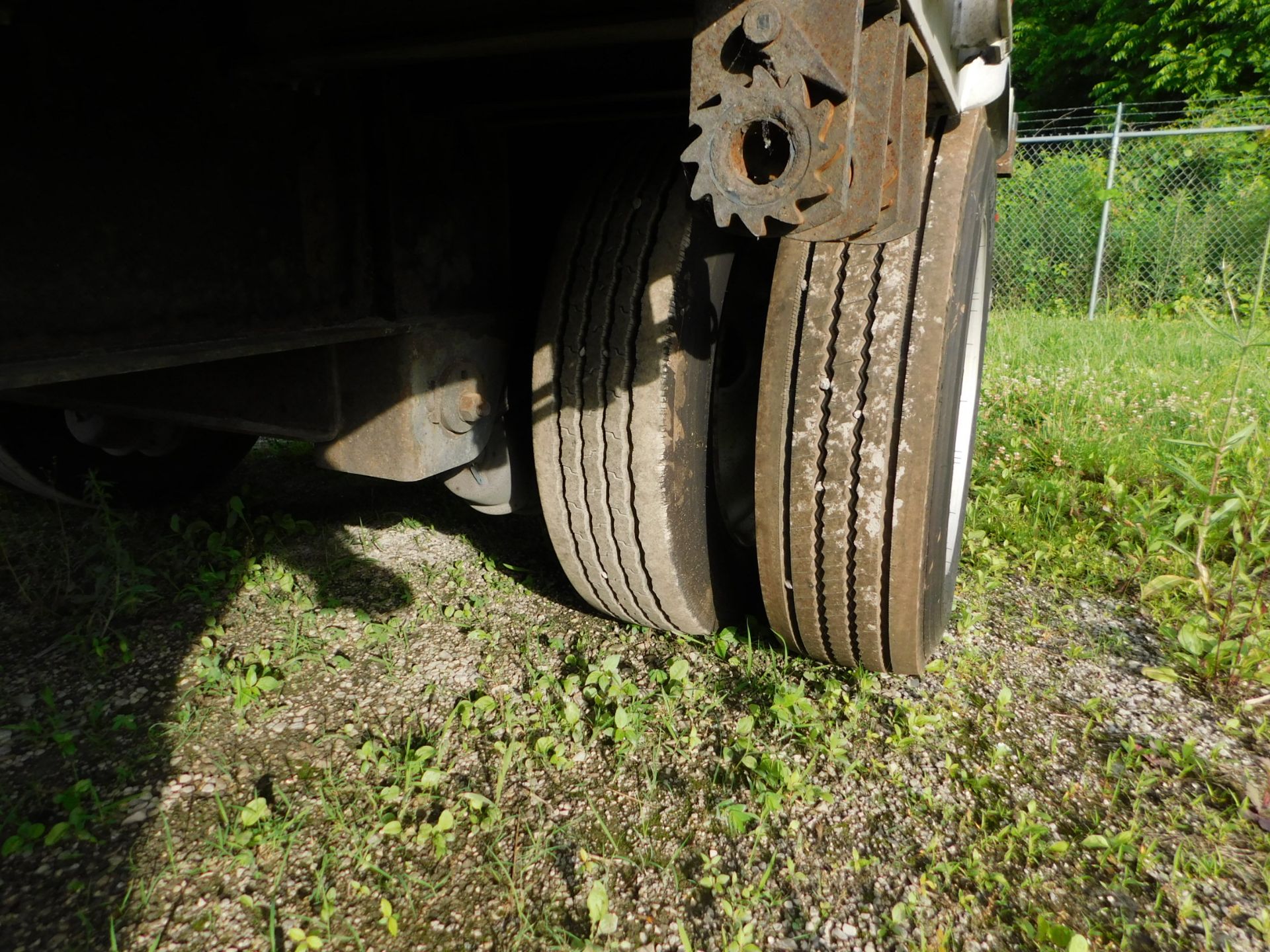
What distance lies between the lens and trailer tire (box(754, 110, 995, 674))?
58.4 inches

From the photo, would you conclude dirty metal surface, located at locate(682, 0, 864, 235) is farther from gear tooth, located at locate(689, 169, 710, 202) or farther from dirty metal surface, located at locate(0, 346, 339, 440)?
dirty metal surface, located at locate(0, 346, 339, 440)

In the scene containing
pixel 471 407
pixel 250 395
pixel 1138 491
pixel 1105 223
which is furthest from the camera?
pixel 1105 223

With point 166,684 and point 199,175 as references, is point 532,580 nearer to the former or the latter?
point 166,684

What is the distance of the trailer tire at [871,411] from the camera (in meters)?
1.48

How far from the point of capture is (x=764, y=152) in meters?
0.94

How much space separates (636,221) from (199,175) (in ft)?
2.50

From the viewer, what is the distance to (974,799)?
158 cm

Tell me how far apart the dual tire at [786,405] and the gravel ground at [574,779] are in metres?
0.24

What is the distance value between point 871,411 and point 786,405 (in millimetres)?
155

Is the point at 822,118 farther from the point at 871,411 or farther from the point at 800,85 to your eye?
the point at 871,411

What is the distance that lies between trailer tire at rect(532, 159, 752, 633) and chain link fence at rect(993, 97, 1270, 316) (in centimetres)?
802

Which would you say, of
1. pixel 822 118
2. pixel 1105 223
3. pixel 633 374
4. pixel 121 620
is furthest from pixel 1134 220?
pixel 121 620

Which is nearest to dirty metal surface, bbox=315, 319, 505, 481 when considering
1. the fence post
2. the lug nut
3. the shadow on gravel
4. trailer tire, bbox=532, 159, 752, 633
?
the lug nut

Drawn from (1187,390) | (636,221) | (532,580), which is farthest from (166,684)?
(1187,390)
